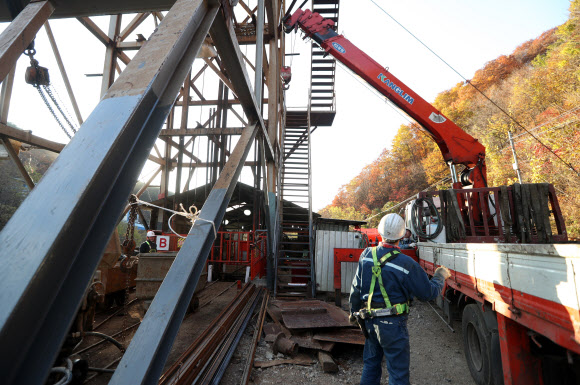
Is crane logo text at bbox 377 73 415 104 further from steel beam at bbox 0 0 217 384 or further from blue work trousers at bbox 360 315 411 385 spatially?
steel beam at bbox 0 0 217 384

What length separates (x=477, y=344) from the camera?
11.8 feet

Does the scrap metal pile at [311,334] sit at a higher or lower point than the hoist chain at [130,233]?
lower

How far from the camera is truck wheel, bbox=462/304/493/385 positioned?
3.14 meters

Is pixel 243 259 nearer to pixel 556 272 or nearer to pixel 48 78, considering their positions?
pixel 48 78

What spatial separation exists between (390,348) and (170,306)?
6.84 feet

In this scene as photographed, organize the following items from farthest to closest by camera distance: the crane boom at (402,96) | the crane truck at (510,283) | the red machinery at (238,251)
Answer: the red machinery at (238,251) < the crane boom at (402,96) < the crane truck at (510,283)

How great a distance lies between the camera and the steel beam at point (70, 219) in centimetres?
80

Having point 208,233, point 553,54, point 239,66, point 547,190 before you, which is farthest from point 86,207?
point 553,54

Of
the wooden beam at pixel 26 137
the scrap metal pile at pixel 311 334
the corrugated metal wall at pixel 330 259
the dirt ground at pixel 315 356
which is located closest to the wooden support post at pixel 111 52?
the wooden beam at pixel 26 137

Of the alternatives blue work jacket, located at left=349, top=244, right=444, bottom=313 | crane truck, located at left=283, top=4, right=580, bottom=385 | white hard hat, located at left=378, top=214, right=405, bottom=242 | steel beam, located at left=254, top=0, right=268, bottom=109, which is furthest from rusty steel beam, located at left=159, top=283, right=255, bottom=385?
steel beam, located at left=254, top=0, right=268, bottom=109

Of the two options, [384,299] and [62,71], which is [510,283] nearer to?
[384,299]

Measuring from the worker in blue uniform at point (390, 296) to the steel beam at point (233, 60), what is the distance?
218 cm

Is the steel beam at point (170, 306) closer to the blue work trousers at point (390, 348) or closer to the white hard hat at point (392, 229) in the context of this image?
the white hard hat at point (392, 229)

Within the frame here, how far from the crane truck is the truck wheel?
1 cm
